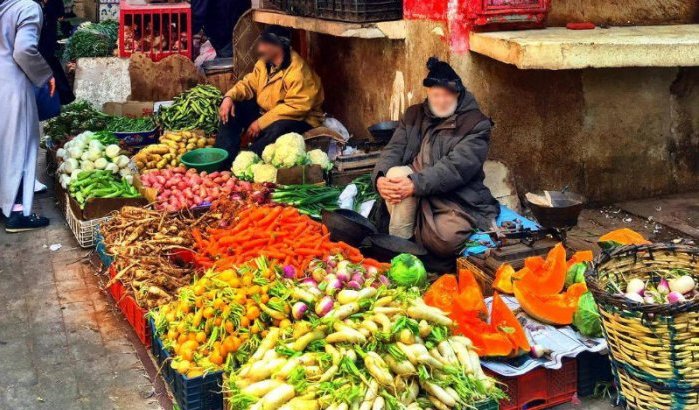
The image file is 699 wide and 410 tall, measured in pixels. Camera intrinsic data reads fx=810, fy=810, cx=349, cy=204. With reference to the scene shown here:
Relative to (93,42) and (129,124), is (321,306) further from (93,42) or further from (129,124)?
(93,42)

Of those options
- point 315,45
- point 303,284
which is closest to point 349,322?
point 303,284

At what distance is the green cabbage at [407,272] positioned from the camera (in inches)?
193

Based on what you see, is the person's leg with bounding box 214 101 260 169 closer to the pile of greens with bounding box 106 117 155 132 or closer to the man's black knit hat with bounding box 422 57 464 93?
the pile of greens with bounding box 106 117 155 132

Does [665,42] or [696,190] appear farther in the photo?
[696,190]

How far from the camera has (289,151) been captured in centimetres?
722

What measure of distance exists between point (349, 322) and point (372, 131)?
11.9ft

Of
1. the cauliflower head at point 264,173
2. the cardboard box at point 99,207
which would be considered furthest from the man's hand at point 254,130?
the cardboard box at point 99,207

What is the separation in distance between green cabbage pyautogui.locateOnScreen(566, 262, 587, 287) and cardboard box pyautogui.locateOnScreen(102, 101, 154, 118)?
6348 mm

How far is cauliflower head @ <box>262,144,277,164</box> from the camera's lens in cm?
739

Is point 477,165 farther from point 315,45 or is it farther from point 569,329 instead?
point 315,45

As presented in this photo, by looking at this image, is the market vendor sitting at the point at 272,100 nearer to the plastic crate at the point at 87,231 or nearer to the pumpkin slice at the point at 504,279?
the plastic crate at the point at 87,231

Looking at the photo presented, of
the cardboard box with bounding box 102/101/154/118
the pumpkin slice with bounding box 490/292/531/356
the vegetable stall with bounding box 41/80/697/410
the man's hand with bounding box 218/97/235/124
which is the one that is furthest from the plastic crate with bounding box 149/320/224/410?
the cardboard box with bounding box 102/101/154/118

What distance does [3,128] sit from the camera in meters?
7.40

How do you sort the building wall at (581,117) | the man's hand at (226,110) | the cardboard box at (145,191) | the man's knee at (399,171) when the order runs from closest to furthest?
the man's knee at (399,171)
the building wall at (581,117)
the cardboard box at (145,191)
the man's hand at (226,110)
